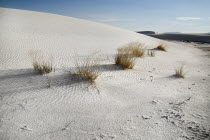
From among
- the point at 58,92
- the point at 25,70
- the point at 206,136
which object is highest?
the point at 25,70

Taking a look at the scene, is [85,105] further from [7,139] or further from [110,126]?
[7,139]

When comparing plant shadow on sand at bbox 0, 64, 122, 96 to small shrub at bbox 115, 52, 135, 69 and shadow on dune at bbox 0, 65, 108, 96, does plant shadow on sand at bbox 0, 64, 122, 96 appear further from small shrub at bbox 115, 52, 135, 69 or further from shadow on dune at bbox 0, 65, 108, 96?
small shrub at bbox 115, 52, 135, 69

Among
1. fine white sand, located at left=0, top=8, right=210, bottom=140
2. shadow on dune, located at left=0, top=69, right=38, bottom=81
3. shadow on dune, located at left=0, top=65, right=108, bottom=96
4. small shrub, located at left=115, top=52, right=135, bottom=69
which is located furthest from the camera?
small shrub, located at left=115, top=52, right=135, bottom=69

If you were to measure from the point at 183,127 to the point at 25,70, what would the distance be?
375 cm

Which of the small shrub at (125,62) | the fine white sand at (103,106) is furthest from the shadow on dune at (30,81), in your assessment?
the small shrub at (125,62)

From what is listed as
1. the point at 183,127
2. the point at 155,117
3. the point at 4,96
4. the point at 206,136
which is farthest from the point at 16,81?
the point at 206,136

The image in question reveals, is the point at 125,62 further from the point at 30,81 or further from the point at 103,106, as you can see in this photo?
the point at 30,81

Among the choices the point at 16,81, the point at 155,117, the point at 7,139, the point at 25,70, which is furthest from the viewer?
the point at 25,70

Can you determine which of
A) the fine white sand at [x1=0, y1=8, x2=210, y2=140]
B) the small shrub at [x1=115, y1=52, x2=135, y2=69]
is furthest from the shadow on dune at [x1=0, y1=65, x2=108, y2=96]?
the small shrub at [x1=115, y1=52, x2=135, y2=69]

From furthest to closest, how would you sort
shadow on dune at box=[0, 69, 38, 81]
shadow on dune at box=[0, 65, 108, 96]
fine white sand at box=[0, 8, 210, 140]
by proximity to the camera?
1. shadow on dune at box=[0, 69, 38, 81]
2. shadow on dune at box=[0, 65, 108, 96]
3. fine white sand at box=[0, 8, 210, 140]

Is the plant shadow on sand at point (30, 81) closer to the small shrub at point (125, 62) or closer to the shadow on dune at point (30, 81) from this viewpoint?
the shadow on dune at point (30, 81)

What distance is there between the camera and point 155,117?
2.41 metres

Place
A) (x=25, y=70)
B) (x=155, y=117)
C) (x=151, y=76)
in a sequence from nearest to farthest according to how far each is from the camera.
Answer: (x=155, y=117), (x=25, y=70), (x=151, y=76)

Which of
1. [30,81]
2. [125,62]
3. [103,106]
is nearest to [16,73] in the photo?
[30,81]
